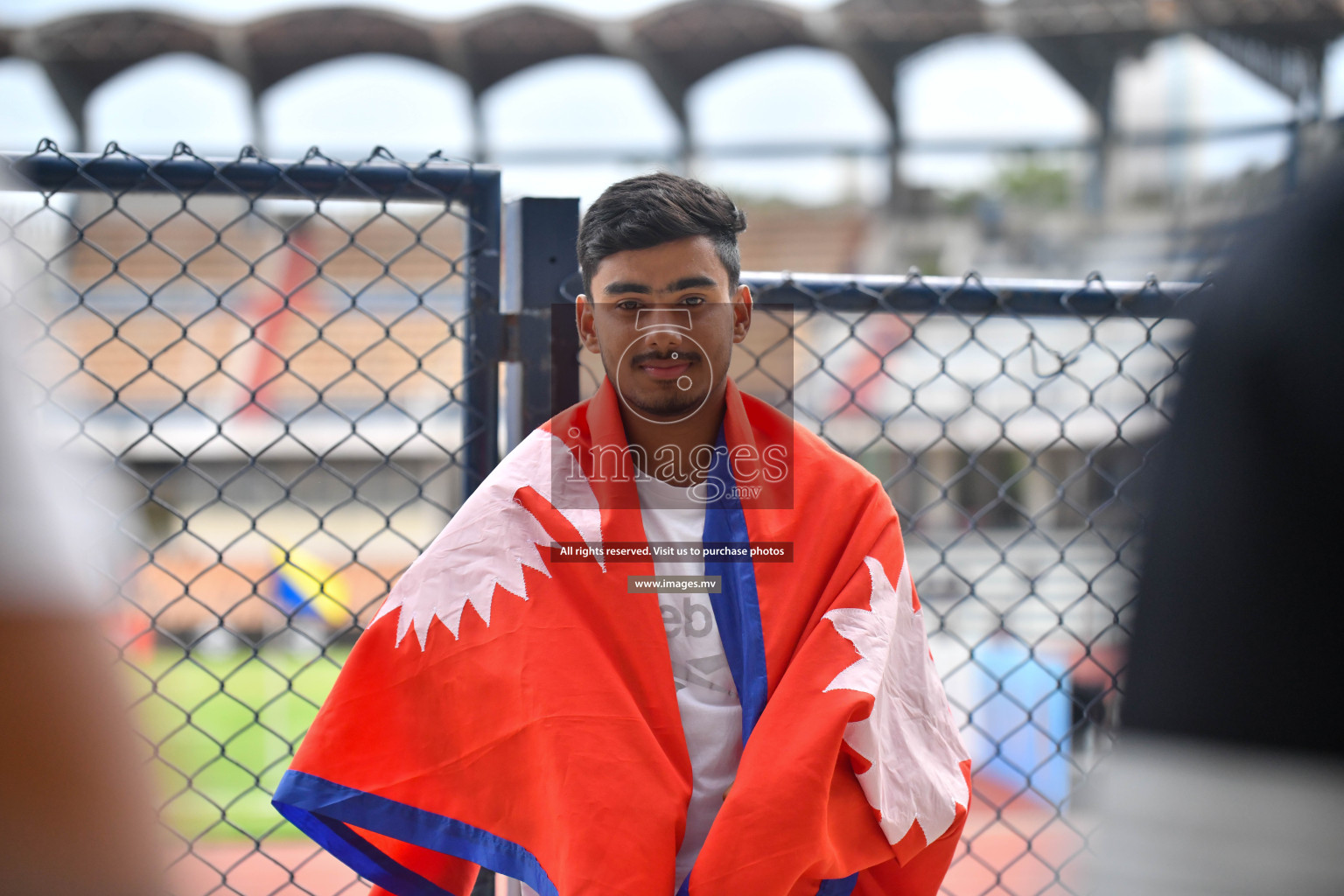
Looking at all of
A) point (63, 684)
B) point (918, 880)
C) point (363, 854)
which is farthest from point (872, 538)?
point (63, 684)

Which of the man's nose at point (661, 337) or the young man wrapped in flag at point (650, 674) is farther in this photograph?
the man's nose at point (661, 337)

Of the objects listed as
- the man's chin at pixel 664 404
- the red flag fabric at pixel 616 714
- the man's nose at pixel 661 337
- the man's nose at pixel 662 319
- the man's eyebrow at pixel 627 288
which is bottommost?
the red flag fabric at pixel 616 714

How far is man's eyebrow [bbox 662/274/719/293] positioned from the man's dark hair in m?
0.05

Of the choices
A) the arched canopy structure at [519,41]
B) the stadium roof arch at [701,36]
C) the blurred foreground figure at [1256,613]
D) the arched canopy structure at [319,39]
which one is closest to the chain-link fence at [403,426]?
the blurred foreground figure at [1256,613]

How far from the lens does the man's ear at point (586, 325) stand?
4.52ft

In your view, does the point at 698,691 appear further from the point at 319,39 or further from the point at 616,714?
the point at 319,39

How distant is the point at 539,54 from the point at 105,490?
1797 cm

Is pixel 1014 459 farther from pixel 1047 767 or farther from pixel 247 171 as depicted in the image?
pixel 247 171

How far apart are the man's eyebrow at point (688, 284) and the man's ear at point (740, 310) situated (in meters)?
0.08

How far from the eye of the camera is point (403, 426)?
13.2 m

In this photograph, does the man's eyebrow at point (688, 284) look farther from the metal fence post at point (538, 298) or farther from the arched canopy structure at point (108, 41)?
the arched canopy structure at point (108, 41)

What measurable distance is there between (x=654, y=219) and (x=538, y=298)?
231 mm

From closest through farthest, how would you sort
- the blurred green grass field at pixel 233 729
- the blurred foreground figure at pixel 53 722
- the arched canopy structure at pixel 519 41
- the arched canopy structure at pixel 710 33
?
the blurred foreground figure at pixel 53 722
the blurred green grass field at pixel 233 729
the arched canopy structure at pixel 710 33
the arched canopy structure at pixel 519 41

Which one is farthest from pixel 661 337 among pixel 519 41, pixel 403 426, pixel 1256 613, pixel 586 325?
pixel 519 41
